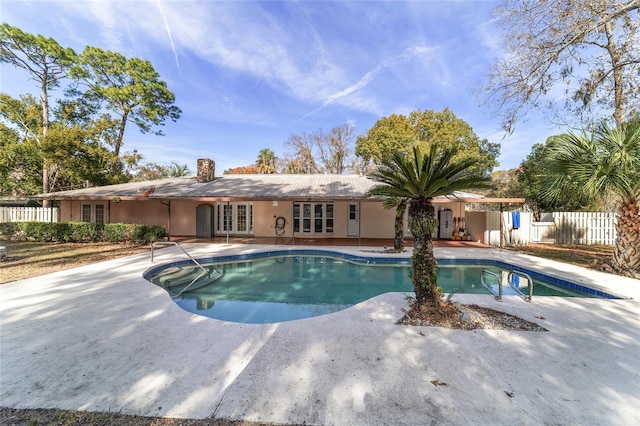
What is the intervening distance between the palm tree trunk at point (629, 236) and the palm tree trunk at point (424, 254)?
7.28m

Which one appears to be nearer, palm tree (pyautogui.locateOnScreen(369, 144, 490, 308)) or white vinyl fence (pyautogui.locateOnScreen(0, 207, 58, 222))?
palm tree (pyautogui.locateOnScreen(369, 144, 490, 308))

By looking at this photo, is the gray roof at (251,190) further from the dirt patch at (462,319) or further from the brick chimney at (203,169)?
the dirt patch at (462,319)

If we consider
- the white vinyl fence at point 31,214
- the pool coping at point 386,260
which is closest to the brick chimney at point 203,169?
the pool coping at point 386,260

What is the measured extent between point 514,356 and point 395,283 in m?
4.59

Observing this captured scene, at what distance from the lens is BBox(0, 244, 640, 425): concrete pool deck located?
241 cm

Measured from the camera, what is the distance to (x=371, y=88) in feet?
69.9

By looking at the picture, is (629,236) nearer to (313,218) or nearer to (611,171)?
(611,171)

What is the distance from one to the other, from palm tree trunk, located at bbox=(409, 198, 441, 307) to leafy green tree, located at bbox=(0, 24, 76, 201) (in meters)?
24.1

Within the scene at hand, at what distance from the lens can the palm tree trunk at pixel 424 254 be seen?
4496 mm

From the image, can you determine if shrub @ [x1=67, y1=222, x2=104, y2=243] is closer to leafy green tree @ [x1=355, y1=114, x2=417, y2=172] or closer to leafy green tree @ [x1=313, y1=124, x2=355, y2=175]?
leafy green tree @ [x1=355, y1=114, x2=417, y2=172]

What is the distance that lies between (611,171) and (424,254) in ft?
22.0

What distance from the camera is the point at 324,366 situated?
9.96ft

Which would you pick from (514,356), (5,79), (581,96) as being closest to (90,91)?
(5,79)

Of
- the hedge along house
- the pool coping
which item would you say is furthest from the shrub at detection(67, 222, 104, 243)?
the pool coping
